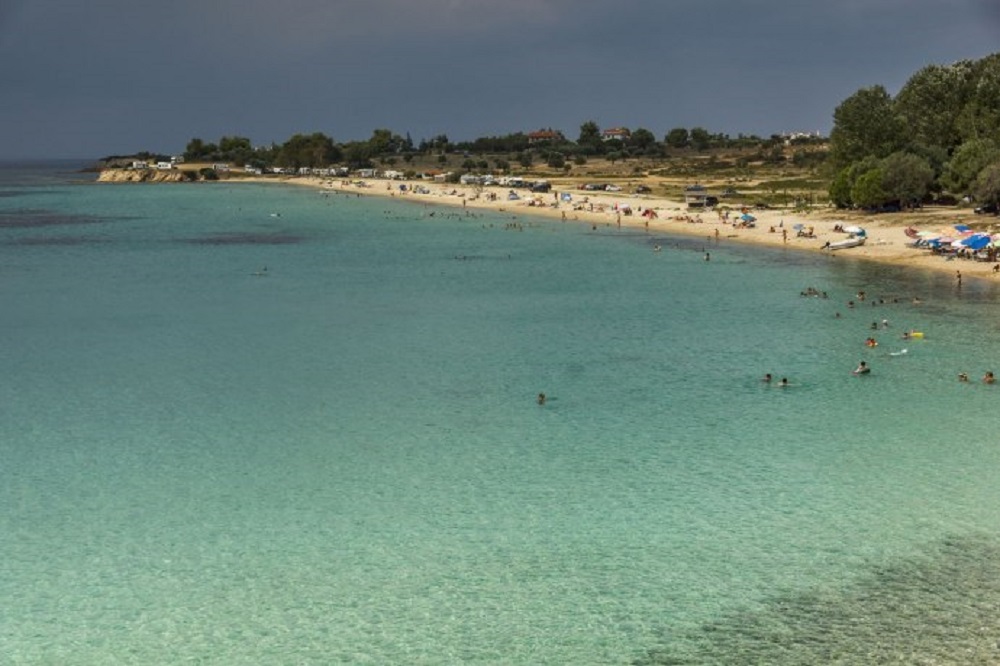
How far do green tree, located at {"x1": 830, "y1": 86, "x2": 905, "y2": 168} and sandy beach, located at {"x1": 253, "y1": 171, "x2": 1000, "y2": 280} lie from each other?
984 centimetres

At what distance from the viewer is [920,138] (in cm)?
12081

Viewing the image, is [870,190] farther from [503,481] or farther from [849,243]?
[503,481]

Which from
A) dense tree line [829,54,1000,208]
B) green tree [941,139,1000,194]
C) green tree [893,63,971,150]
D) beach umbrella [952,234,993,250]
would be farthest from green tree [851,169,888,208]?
beach umbrella [952,234,993,250]

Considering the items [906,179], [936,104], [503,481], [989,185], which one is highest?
[936,104]

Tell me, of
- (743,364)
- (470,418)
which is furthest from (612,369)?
(470,418)

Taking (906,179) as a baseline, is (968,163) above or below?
above

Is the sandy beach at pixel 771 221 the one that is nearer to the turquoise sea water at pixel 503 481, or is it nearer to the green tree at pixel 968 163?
the green tree at pixel 968 163

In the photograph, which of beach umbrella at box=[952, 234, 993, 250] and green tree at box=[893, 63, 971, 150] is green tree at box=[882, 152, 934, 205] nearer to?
green tree at box=[893, 63, 971, 150]

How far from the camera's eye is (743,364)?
50.4 metres

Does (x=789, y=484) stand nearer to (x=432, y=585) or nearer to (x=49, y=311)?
(x=432, y=585)

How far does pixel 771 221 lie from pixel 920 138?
26.5 metres

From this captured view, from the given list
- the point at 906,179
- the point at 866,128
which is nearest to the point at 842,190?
the point at 906,179

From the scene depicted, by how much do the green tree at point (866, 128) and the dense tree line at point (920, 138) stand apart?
0.37 feet

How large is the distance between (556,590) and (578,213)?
118383mm
